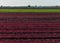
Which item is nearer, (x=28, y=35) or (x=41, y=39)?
(x=41, y=39)

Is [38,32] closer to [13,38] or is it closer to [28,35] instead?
[28,35]

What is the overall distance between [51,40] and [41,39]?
35cm

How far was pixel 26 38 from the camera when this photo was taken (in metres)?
5.64

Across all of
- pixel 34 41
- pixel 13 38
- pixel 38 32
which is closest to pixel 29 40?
pixel 34 41

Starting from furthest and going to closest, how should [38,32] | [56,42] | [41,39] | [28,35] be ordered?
1. [38,32]
2. [28,35]
3. [41,39]
4. [56,42]

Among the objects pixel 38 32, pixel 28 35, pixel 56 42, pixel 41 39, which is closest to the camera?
pixel 56 42

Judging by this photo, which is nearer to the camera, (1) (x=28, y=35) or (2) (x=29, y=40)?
(2) (x=29, y=40)

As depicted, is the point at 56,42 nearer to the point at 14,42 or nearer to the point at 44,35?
the point at 44,35

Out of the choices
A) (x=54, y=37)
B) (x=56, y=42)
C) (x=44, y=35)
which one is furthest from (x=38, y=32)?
(x=56, y=42)

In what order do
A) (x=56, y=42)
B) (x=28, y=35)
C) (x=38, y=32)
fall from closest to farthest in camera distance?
(x=56, y=42) → (x=28, y=35) → (x=38, y=32)

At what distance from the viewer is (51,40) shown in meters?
5.34

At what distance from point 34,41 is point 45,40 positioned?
0.36 m

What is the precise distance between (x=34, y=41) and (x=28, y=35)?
690 millimetres

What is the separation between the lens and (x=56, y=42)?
519 cm
